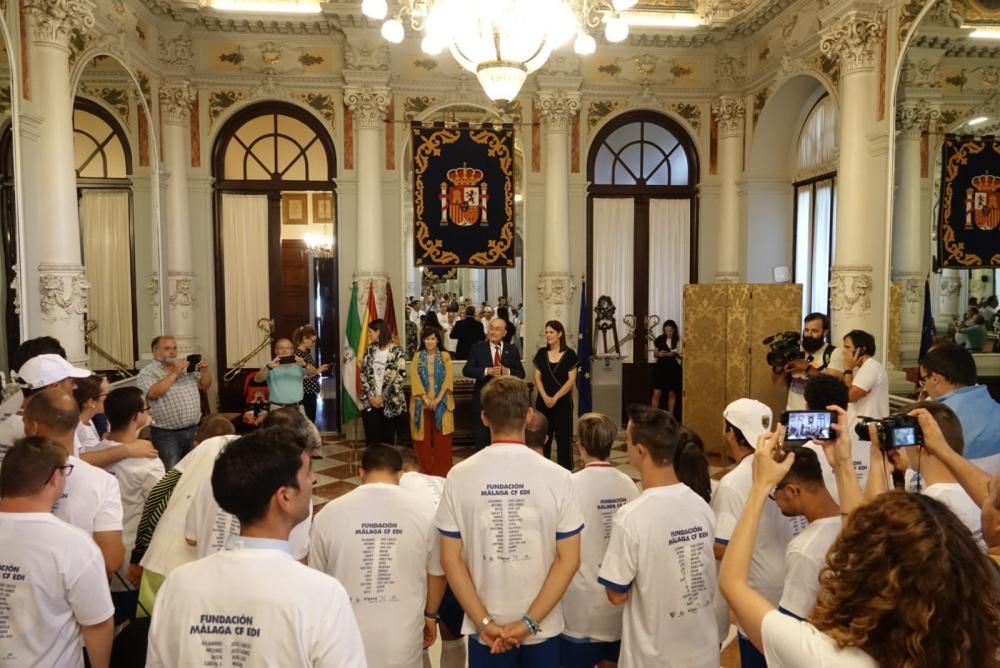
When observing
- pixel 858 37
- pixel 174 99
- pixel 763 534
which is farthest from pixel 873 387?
pixel 174 99

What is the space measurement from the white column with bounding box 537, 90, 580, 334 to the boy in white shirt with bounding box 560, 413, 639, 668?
638cm

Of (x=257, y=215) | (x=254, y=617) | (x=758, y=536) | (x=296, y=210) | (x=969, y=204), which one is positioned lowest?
(x=758, y=536)

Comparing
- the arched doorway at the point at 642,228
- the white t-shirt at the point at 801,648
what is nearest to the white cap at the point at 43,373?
the white t-shirt at the point at 801,648

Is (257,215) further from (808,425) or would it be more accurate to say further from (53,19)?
(808,425)

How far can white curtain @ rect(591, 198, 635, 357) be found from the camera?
31.9 feet

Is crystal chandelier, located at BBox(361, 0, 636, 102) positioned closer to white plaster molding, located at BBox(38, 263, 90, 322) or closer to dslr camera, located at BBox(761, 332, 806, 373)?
dslr camera, located at BBox(761, 332, 806, 373)

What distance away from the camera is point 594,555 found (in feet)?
9.00

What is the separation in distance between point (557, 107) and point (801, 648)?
27.4 ft

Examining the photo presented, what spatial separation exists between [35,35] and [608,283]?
6.60m

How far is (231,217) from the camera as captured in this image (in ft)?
30.5

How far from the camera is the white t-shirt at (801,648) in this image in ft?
4.26

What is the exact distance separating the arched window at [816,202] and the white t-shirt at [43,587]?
772 centimetres

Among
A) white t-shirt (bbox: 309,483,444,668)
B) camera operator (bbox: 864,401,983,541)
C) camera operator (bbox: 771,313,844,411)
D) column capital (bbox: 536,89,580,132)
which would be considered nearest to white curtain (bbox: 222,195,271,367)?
column capital (bbox: 536,89,580,132)

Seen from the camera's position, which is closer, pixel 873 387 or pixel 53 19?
pixel 873 387
